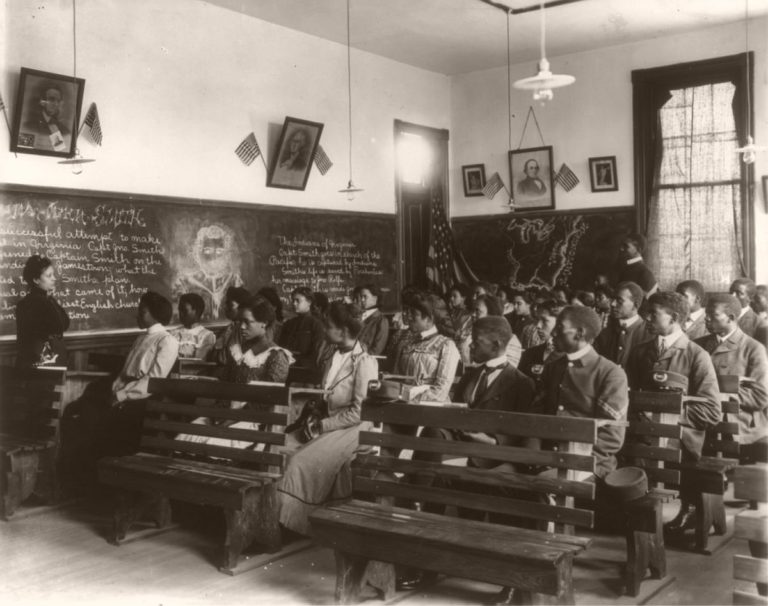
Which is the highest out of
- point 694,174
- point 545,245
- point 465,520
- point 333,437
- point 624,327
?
point 694,174

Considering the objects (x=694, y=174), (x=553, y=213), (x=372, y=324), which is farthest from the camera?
(x=553, y=213)

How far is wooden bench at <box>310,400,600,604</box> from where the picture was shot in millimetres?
3025

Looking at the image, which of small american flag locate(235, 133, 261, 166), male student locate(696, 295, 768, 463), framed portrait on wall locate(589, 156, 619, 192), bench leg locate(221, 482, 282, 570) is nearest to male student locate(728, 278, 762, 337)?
male student locate(696, 295, 768, 463)

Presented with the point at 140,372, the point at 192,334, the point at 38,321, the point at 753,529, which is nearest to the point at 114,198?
the point at 192,334

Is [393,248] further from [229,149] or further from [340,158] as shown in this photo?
[229,149]

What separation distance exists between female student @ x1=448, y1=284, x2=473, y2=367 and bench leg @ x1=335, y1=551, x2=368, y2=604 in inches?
127

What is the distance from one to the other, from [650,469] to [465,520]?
109 centimetres

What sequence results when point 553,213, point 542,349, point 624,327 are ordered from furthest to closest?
point 553,213
point 542,349
point 624,327

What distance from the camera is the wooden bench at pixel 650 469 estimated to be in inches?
146

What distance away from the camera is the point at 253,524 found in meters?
4.15

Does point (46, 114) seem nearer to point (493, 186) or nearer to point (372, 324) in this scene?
point (372, 324)

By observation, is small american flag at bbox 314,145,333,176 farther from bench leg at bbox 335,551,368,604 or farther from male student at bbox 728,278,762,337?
bench leg at bbox 335,551,368,604

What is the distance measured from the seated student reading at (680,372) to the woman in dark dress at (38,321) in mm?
4074

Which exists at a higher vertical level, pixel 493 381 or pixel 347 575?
pixel 493 381
